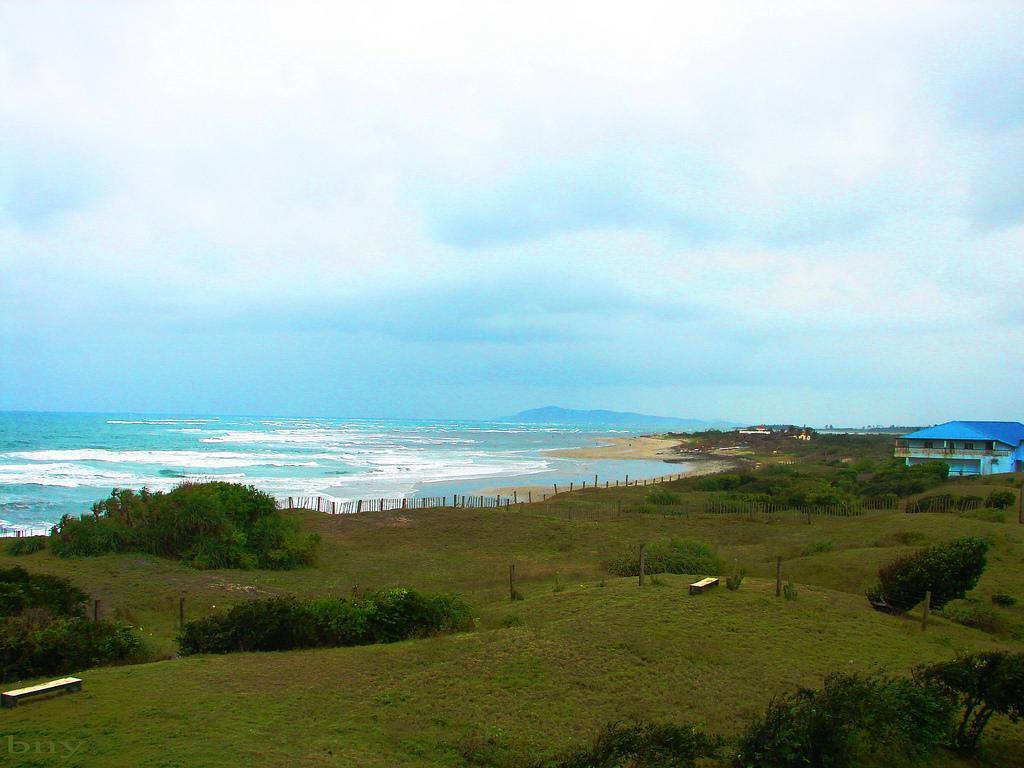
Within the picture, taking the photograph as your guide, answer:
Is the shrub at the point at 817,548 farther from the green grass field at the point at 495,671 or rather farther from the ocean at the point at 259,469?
the ocean at the point at 259,469

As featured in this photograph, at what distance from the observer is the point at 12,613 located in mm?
13320

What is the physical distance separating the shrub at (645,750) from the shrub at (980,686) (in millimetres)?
3449

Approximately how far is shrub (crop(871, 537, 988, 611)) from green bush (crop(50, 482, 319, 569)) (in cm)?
1768

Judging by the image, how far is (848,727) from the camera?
738cm

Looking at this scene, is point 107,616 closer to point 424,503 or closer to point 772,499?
point 424,503

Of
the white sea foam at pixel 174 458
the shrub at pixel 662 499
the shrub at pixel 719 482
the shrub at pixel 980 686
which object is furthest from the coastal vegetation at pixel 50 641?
the white sea foam at pixel 174 458

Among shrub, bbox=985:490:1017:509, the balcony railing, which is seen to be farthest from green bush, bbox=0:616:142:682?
the balcony railing

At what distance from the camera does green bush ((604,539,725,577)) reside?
1969cm

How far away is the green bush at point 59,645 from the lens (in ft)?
34.2

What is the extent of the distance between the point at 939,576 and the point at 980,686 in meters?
7.57

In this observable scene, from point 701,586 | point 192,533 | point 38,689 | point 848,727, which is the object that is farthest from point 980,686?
point 192,533

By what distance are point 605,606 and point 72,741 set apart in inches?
356

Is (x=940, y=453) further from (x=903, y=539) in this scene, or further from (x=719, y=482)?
(x=903, y=539)

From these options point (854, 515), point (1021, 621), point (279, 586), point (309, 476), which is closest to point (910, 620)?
point (1021, 621)
